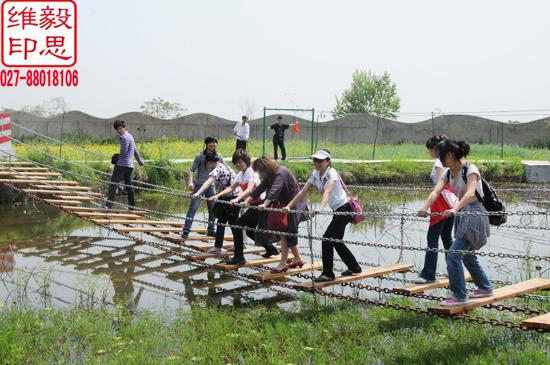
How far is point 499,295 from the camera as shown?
18.4 feet

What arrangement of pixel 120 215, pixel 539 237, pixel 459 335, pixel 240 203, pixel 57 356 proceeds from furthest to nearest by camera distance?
pixel 539 237
pixel 120 215
pixel 240 203
pixel 459 335
pixel 57 356

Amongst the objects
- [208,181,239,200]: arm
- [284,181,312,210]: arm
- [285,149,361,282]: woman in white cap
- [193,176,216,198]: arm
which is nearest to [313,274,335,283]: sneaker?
[285,149,361,282]: woman in white cap

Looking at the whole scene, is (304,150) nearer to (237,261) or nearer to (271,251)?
(271,251)

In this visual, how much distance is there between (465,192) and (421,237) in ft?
19.8

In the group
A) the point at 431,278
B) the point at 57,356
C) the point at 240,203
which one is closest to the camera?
the point at 57,356

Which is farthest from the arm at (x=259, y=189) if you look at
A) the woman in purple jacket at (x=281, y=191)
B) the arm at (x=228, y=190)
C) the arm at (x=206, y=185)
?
the arm at (x=206, y=185)

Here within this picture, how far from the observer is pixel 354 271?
6.77m

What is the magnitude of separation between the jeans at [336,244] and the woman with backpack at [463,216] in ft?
3.97

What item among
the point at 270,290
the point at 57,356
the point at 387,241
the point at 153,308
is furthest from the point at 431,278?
the point at 387,241

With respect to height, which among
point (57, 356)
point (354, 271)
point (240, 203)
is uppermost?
point (240, 203)

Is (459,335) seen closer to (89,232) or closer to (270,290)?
(270,290)

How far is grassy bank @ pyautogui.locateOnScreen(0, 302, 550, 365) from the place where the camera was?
5191 mm

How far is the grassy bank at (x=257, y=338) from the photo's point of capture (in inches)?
204

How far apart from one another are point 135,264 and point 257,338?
3922 mm
